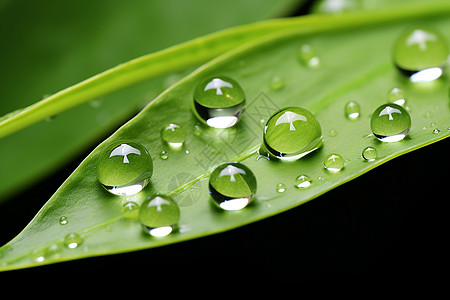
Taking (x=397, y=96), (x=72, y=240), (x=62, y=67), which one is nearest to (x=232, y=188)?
(x=72, y=240)

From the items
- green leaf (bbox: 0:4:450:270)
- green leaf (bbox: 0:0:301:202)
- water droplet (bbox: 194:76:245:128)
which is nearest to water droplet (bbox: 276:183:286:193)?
green leaf (bbox: 0:4:450:270)

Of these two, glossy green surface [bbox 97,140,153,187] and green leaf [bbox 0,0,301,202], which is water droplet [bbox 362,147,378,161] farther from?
green leaf [bbox 0,0,301,202]

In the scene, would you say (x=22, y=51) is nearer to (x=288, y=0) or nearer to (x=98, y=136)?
(x=98, y=136)

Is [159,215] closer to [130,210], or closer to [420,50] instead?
[130,210]

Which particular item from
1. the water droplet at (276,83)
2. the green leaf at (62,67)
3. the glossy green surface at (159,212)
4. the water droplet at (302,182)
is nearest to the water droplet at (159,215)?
the glossy green surface at (159,212)

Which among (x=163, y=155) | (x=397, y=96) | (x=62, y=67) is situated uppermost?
(x=62, y=67)

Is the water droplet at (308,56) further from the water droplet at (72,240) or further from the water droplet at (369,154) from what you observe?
the water droplet at (72,240)
